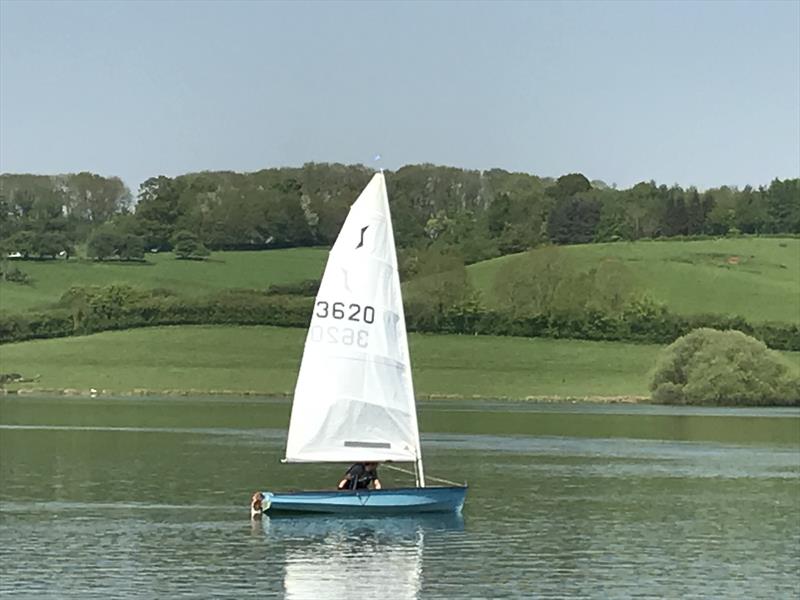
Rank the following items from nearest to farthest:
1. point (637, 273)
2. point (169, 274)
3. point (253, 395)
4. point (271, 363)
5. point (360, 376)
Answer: point (360, 376) < point (253, 395) < point (271, 363) < point (637, 273) < point (169, 274)

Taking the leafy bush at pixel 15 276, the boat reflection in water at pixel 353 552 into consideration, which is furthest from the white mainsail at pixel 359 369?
the leafy bush at pixel 15 276

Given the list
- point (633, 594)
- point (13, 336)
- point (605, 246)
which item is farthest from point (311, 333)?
point (605, 246)

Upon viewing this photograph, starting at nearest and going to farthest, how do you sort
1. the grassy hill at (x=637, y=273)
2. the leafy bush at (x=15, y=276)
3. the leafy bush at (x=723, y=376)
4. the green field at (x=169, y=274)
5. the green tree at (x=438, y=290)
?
the leafy bush at (x=723, y=376) < the green tree at (x=438, y=290) < the grassy hill at (x=637, y=273) < the green field at (x=169, y=274) < the leafy bush at (x=15, y=276)

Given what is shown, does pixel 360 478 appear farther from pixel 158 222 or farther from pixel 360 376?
pixel 158 222

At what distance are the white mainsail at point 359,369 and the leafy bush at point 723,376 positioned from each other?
3414 inches

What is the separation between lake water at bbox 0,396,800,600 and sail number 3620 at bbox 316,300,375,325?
5.80 metres

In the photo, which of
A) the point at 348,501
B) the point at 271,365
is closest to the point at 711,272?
the point at 271,365

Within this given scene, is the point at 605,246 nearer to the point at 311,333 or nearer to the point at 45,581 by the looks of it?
the point at 311,333

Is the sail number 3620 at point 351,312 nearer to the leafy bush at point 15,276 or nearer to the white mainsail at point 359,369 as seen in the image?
the white mainsail at point 359,369

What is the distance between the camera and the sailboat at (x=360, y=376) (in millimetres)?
47062

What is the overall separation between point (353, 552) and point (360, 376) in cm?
718

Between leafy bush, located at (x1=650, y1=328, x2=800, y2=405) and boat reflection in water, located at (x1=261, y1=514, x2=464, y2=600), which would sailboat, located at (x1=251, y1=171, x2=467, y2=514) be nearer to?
boat reflection in water, located at (x1=261, y1=514, x2=464, y2=600)

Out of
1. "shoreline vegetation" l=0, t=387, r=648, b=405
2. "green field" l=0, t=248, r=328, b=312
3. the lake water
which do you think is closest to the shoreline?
"shoreline vegetation" l=0, t=387, r=648, b=405

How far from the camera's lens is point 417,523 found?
46938mm
